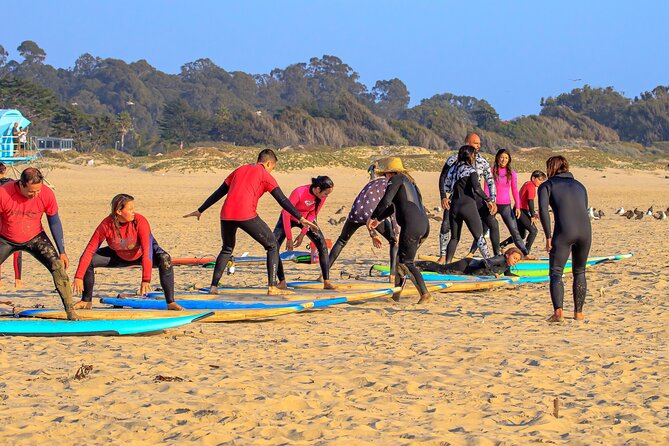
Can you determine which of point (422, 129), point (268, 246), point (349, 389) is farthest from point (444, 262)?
point (422, 129)

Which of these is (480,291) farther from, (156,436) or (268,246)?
(156,436)

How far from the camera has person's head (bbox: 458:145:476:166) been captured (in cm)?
1156

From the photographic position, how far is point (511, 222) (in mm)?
12852

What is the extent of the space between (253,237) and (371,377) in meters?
3.52

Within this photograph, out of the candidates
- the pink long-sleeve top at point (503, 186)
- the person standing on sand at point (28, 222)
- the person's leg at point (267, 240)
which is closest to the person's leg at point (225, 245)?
the person's leg at point (267, 240)

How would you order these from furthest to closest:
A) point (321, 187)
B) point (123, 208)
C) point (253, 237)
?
point (321, 187), point (253, 237), point (123, 208)

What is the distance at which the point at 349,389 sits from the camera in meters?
6.23

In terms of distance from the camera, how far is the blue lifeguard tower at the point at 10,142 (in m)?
36.0

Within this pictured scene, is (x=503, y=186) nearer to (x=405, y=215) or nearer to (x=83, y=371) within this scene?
(x=405, y=215)

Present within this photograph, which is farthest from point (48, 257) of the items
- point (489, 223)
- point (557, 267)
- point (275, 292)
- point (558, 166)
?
point (489, 223)

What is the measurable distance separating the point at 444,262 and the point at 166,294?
4.37m

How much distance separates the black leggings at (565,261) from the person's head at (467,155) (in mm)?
2987

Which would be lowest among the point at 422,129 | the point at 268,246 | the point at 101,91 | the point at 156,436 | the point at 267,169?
the point at 156,436

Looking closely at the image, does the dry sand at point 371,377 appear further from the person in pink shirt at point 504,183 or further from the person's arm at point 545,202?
the person in pink shirt at point 504,183
